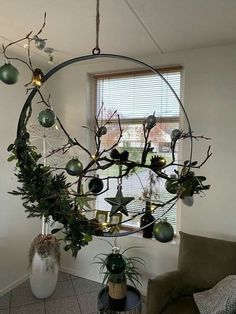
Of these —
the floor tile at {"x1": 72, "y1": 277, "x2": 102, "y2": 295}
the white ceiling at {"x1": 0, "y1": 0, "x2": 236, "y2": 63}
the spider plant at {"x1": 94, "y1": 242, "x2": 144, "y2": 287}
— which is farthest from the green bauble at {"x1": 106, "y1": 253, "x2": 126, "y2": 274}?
the white ceiling at {"x1": 0, "y1": 0, "x2": 236, "y2": 63}

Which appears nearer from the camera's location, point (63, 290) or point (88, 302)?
point (88, 302)

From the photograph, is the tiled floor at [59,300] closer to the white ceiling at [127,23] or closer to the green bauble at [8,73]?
the green bauble at [8,73]

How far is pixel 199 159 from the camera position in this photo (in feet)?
8.34

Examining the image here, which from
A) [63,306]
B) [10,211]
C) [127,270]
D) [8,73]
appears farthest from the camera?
[10,211]

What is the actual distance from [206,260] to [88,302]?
50.7 inches

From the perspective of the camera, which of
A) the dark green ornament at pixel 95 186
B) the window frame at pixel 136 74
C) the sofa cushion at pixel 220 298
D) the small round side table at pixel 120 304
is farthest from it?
the window frame at pixel 136 74

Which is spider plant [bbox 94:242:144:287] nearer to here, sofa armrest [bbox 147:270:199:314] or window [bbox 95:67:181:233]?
sofa armrest [bbox 147:270:199:314]

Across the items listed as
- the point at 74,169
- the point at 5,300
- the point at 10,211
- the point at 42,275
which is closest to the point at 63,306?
the point at 42,275

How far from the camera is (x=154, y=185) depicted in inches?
113

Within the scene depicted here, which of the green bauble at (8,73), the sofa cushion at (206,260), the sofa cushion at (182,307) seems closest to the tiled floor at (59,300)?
the sofa cushion at (182,307)

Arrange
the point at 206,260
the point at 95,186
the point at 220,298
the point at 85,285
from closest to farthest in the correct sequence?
the point at 95,186 < the point at 220,298 < the point at 206,260 < the point at 85,285

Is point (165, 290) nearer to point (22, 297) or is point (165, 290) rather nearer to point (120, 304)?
point (120, 304)

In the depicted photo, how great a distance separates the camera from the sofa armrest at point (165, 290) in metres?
1.89

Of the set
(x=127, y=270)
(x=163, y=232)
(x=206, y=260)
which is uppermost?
(x=163, y=232)
